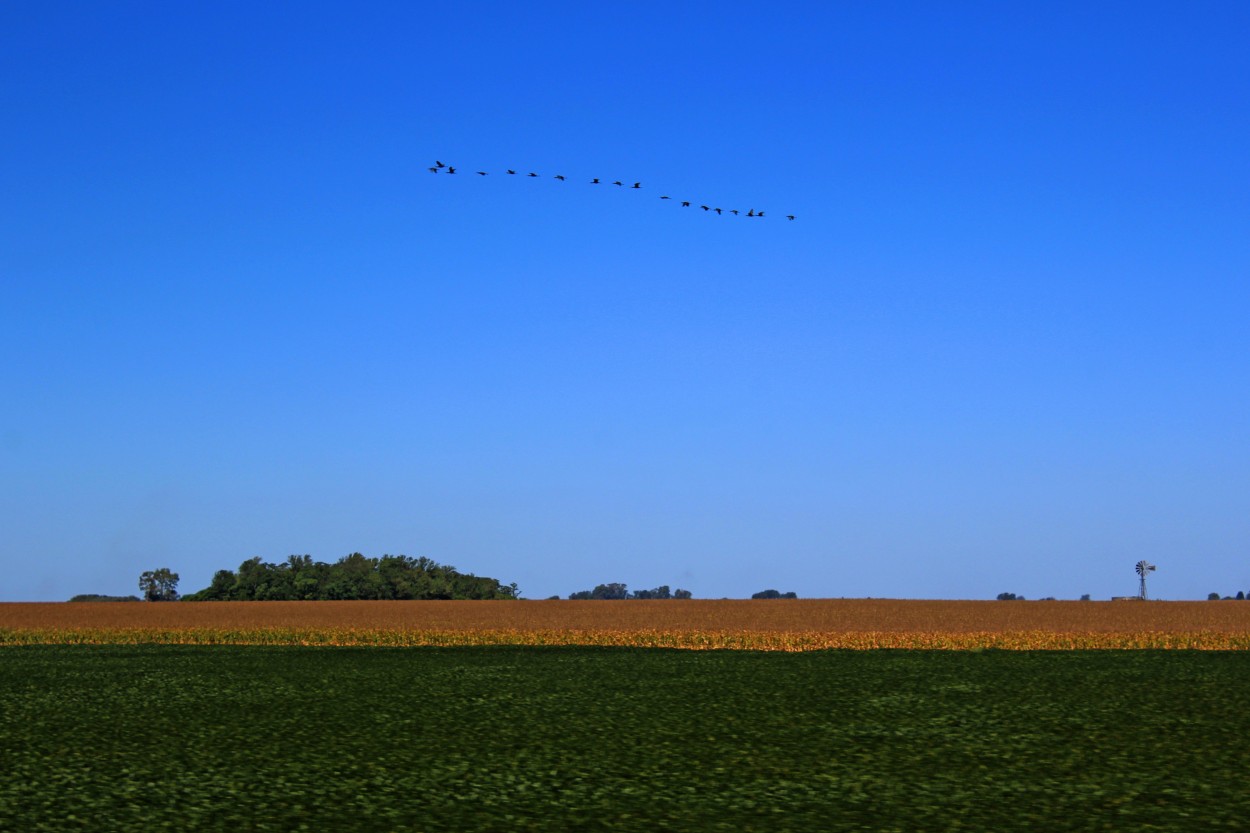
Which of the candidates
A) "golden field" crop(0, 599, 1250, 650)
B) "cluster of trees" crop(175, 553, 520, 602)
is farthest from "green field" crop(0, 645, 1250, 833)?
"cluster of trees" crop(175, 553, 520, 602)

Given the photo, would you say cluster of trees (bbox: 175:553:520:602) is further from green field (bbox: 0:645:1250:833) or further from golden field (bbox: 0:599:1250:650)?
green field (bbox: 0:645:1250:833)

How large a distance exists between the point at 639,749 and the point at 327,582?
336ft

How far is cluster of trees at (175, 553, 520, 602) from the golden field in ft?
36.2

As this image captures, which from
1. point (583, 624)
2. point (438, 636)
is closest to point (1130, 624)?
point (583, 624)

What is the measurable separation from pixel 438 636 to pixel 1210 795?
42062 millimetres

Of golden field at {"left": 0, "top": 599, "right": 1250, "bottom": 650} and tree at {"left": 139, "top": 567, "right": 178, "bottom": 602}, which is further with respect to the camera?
tree at {"left": 139, "top": 567, "right": 178, "bottom": 602}

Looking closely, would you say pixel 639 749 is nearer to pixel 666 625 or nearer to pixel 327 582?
pixel 666 625

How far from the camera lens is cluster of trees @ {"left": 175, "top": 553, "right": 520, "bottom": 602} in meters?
116

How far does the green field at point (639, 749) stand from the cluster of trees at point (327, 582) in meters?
84.4

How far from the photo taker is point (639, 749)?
19000 millimetres

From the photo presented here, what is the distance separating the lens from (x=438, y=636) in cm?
5384

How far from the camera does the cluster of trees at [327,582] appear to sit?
11600 centimetres

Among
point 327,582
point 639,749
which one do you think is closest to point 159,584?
point 327,582

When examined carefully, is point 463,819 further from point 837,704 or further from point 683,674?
point 683,674
